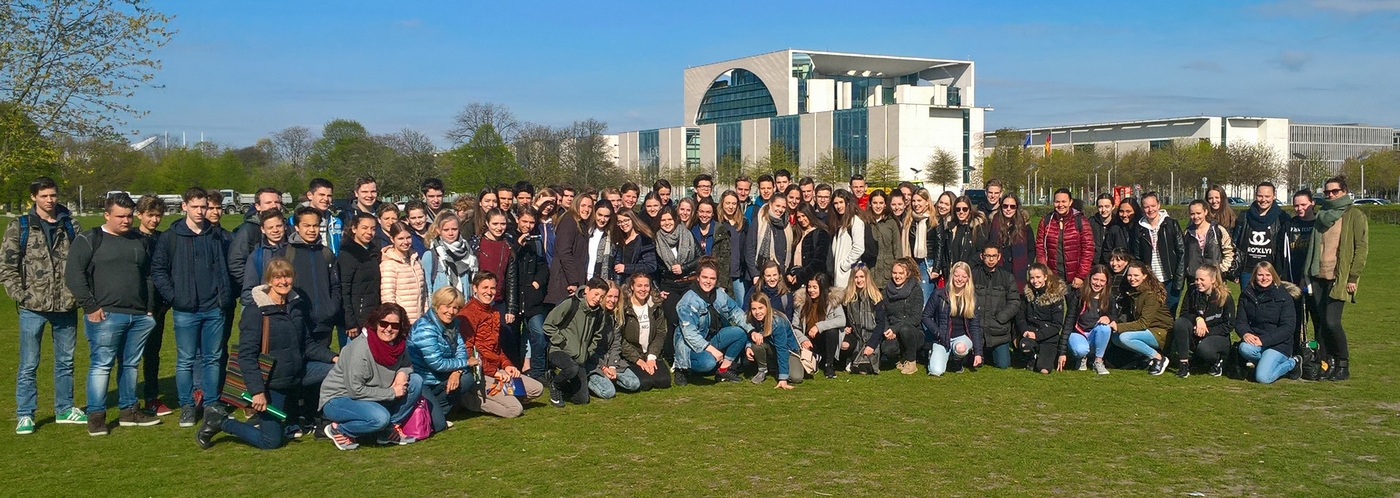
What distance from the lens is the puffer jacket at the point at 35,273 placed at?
6949mm

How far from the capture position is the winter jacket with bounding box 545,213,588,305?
361 inches

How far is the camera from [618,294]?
873 cm

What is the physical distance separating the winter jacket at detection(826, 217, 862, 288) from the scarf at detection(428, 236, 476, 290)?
3705mm

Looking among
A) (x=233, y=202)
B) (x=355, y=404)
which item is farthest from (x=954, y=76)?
(x=355, y=404)

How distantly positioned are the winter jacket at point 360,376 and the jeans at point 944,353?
4.82 meters

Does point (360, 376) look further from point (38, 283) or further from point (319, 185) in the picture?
point (319, 185)

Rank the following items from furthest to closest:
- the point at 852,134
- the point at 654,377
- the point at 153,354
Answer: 1. the point at 852,134
2. the point at 654,377
3. the point at 153,354

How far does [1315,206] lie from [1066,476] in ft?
18.1

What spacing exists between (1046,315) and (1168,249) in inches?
59.0

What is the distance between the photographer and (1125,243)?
10.2 metres

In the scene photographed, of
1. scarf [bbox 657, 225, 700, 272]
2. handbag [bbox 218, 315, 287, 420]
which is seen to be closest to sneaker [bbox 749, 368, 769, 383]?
scarf [bbox 657, 225, 700, 272]

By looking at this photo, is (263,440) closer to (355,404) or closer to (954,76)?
(355,404)

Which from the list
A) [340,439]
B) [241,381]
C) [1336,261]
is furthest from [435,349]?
[1336,261]

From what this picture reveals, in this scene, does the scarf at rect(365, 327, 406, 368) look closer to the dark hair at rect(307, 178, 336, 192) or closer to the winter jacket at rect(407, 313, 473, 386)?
the winter jacket at rect(407, 313, 473, 386)
